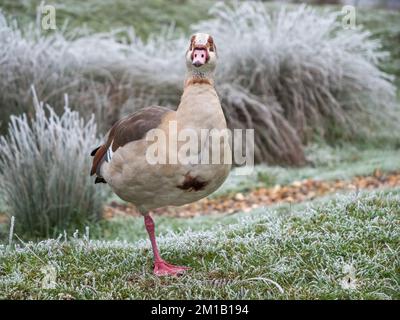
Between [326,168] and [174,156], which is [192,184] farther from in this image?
[326,168]

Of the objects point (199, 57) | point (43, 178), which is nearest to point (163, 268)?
point (199, 57)

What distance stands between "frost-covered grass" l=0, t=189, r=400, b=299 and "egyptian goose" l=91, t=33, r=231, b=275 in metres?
0.25

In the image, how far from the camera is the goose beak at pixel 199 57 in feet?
10.6

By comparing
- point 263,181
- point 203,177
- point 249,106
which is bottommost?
point 263,181

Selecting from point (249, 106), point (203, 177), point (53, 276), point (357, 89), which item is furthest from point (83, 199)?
point (357, 89)

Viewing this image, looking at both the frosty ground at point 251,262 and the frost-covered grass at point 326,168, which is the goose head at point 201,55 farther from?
the frost-covered grass at point 326,168

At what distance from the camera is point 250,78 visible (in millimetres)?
9180

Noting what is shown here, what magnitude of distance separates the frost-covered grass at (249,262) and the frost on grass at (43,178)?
1638 mm

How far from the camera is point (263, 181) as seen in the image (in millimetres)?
7598

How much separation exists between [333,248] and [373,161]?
4.83 meters

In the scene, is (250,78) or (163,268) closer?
(163,268)

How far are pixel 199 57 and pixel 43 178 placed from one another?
2828 mm

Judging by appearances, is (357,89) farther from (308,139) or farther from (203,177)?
(203,177)

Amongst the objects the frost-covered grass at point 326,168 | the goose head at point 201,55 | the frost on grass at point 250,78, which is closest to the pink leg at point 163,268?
the goose head at point 201,55
